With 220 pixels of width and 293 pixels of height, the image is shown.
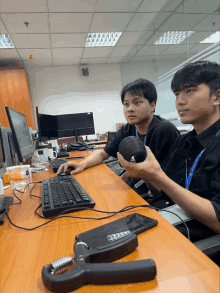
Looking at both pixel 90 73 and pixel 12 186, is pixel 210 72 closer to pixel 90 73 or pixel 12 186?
pixel 12 186

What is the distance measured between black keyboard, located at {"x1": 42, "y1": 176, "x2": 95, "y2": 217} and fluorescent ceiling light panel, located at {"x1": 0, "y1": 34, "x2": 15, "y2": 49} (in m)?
3.86

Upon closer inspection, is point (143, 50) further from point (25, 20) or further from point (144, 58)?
point (25, 20)

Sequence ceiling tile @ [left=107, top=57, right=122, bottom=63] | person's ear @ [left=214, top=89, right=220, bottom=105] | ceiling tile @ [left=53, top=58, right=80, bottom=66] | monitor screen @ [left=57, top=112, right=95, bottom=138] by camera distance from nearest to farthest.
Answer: person's ear @ [left=214, top=89, right=220, bottom=105] < monitor screen @ [left=57, top=112, right=95, bottom=138] < ceiling tile @ [left=53, top=58, right=80, bottom=66] < ceiling tile @ [left=107, top=57, right=122, bottom=63]

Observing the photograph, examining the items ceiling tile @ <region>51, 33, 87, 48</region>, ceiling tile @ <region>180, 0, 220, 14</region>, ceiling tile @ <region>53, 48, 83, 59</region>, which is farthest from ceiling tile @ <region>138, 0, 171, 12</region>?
ceiling tile @ <region>53, 48, 83, 59</region>

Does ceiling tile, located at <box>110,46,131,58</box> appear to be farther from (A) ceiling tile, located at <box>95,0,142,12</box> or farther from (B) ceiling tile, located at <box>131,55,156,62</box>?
(A) ceiling tile, located at <box>95,0,142,12</box>

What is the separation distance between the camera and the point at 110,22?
348 centimetres

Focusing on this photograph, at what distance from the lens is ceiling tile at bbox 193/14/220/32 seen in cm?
317

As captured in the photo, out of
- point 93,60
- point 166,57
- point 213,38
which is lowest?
point 213,38

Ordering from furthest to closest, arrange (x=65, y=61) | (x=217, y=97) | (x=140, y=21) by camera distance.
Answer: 1. (x=65, y=61)
2. (x=140, y=21)
3. (x=217, y=97)

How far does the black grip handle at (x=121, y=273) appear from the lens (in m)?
0.35

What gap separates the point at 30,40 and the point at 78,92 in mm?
2035

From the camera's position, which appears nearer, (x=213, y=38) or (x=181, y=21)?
(x=213, y=38)

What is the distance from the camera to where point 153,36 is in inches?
161

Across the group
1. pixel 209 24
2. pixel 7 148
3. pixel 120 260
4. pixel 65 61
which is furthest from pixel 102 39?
pixel 120 260
